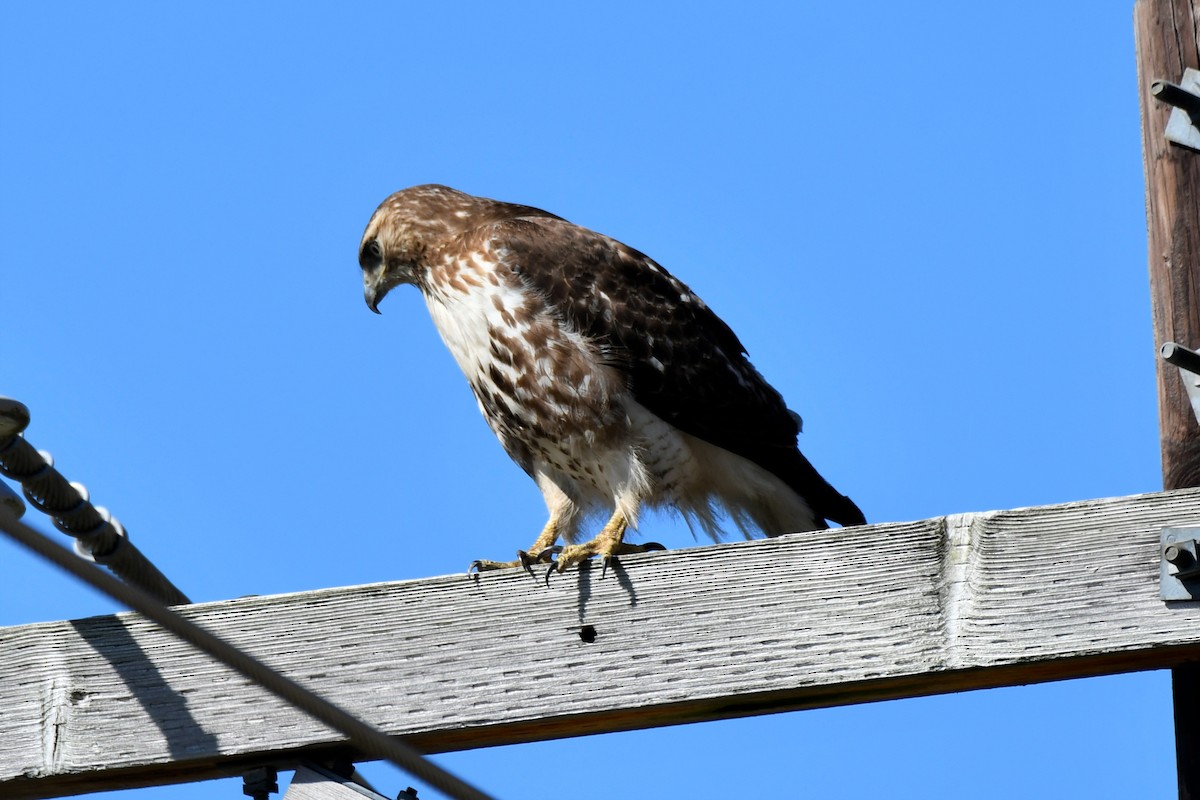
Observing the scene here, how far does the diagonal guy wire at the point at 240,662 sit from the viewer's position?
192 centimetres

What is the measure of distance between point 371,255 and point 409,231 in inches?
10.9

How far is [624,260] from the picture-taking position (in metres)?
4.84

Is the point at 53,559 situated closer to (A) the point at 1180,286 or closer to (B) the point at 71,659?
(B) the point at 71,659

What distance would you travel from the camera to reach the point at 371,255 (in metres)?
5.36

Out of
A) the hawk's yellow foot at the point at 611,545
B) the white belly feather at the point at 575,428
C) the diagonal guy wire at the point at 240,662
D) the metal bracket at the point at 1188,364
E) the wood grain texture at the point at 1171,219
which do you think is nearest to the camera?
the diagonal guy wire at the point at 240,662

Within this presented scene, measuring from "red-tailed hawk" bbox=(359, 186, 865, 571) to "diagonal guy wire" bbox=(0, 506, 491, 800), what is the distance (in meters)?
2.24

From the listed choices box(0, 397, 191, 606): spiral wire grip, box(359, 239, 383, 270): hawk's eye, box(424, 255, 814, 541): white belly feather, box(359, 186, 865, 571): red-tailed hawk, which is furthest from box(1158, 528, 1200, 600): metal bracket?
box(359, 239, 383, 270): hawk's eye

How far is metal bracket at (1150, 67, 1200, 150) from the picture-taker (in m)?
2.84

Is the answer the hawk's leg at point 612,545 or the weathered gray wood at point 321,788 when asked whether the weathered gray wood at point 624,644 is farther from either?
the hawk's leg at point 612,545

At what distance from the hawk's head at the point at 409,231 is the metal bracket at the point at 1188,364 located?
2.67m

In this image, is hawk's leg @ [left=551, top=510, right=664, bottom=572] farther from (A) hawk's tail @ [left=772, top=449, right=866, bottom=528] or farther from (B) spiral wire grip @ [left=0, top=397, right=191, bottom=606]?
(B) spiral wire grip @ [left=0, top=397, right=191, bottom=606]

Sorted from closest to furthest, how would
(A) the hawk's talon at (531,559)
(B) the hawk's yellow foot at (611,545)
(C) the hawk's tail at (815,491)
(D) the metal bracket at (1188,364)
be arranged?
(D) the metal bracket at (1188,364)
(A) the hawk's talon at (531,559)
(B) the hawk's yellow foot at (611,545)
(C) the hawk's tail at (815,491)

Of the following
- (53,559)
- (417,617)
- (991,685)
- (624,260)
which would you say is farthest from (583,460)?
(53,559)

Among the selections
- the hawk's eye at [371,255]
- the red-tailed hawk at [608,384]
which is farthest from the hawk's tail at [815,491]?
the hawk's eye at [371,255]
